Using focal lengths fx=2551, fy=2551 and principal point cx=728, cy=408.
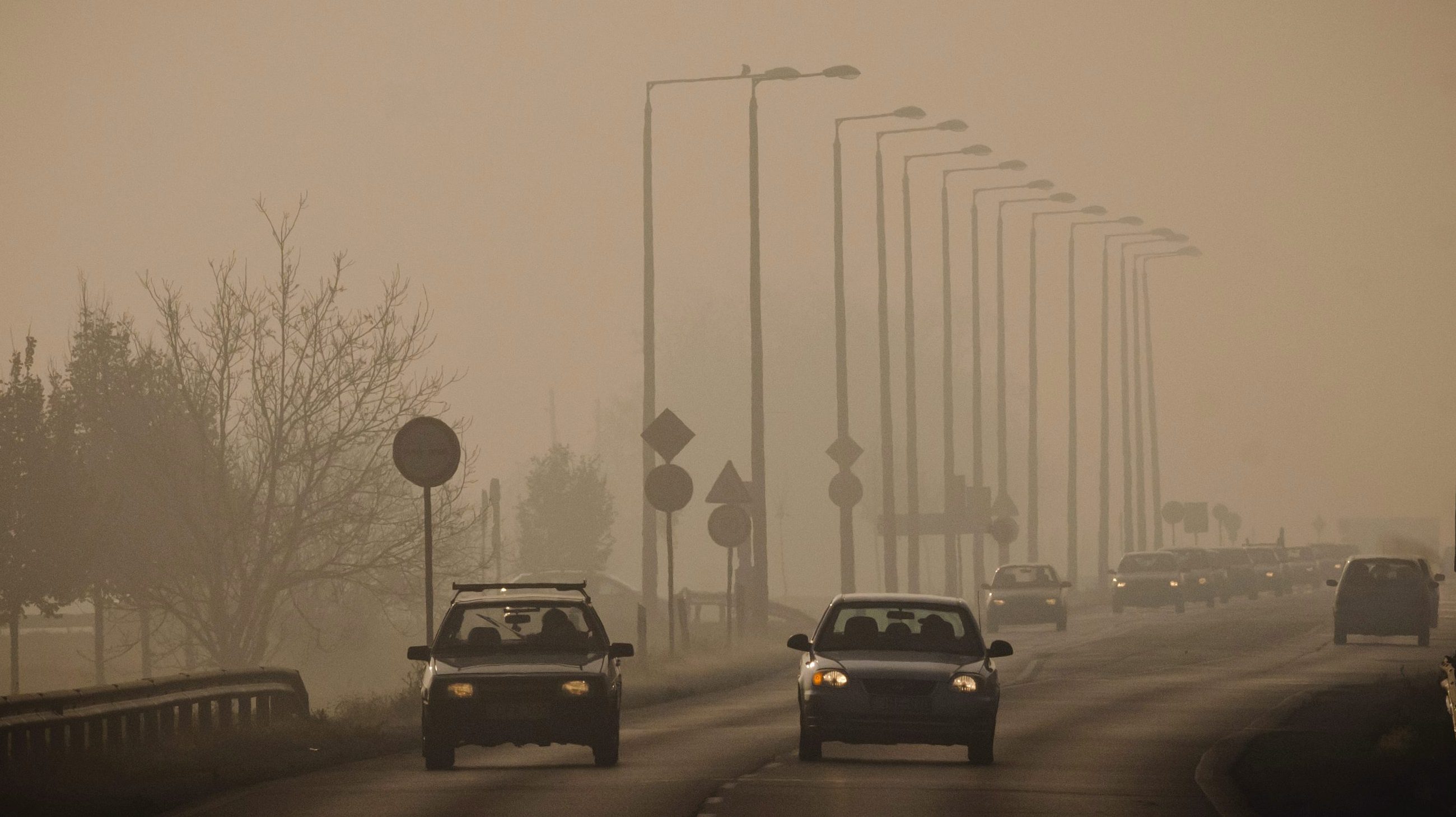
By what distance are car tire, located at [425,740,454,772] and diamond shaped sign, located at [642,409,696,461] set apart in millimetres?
15914

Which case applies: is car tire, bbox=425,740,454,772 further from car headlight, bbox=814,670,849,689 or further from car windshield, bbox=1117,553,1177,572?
car windshield, bbox=1117,553,1177,572

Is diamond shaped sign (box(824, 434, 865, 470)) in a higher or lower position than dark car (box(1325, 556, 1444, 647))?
higher

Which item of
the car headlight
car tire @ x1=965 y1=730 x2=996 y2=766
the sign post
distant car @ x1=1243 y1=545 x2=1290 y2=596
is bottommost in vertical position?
distant car @ x1=1243 y1=545 x2=1290 y2=596

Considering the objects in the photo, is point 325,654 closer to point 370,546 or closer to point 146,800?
point 370,546

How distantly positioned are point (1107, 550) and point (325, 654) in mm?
44545

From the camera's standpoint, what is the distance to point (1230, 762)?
72.5 feet

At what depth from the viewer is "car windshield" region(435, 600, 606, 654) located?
21531 millimetres

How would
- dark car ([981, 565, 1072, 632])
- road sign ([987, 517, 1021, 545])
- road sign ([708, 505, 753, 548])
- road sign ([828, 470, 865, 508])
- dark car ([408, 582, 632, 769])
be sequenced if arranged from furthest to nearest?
1. road sign ([987, 517, 1021, 545])
2. dark car ([981, 565, 1072, 632])
3. road sign ([828, 470, 865, 508])
4. road sign ([708, 505, 753, 548])
5. dark car ([408, 582, 632, 769])

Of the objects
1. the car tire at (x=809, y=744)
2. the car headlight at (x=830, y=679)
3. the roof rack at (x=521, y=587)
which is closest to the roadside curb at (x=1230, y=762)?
the car headlight at (x=830, y=679)

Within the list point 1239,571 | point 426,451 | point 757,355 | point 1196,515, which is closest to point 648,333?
point 757,355

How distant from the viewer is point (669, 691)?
3453 centimetres

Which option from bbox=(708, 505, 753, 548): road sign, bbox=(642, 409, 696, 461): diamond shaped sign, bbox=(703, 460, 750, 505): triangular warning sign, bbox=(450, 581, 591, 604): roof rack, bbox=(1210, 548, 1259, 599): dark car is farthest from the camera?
bbox=(1210, 548, 1259, 599): dark car

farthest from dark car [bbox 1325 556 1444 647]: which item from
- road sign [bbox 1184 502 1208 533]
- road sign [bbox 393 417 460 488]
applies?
road sign [bbox 1184 502 1208 533]

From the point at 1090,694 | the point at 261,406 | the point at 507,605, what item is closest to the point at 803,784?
the point at 507,605
